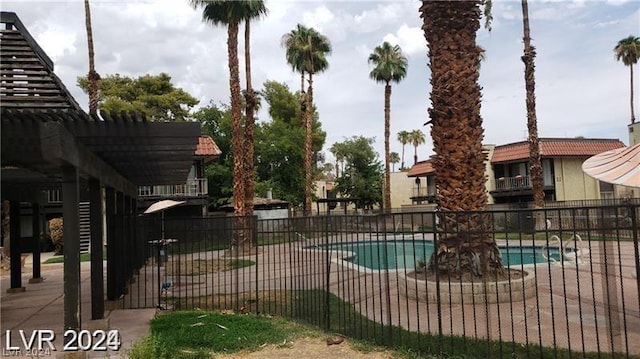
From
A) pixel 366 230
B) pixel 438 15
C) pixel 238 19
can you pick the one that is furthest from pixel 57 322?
pixel 238 19

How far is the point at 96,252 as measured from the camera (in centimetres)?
796

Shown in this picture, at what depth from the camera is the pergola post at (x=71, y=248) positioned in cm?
614

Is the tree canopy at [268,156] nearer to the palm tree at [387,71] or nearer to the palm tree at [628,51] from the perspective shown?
the palm tree at [387,71]

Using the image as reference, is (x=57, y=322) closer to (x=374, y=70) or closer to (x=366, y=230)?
(x=366, y=230)

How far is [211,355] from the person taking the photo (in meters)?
6.05

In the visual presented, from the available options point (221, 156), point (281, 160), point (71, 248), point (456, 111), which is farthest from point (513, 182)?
point (71, 248)

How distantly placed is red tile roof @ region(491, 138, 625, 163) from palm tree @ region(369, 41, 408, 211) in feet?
30.1

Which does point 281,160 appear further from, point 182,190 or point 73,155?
point 73,155

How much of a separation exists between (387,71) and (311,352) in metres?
33.5

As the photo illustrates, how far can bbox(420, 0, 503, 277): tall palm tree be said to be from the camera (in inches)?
375

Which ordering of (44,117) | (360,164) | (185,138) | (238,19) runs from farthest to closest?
(360,164) < (238,19) < (185,138) < (44,117)

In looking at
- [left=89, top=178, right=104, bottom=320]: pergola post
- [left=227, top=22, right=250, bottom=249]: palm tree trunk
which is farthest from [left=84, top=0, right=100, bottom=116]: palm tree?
[left=89, top=178, right=104, bottom=320]: pergola post

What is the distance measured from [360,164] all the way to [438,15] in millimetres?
41128

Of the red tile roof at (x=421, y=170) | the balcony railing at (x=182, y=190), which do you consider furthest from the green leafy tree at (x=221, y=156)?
the red tile roof at (x=421, y=170)
